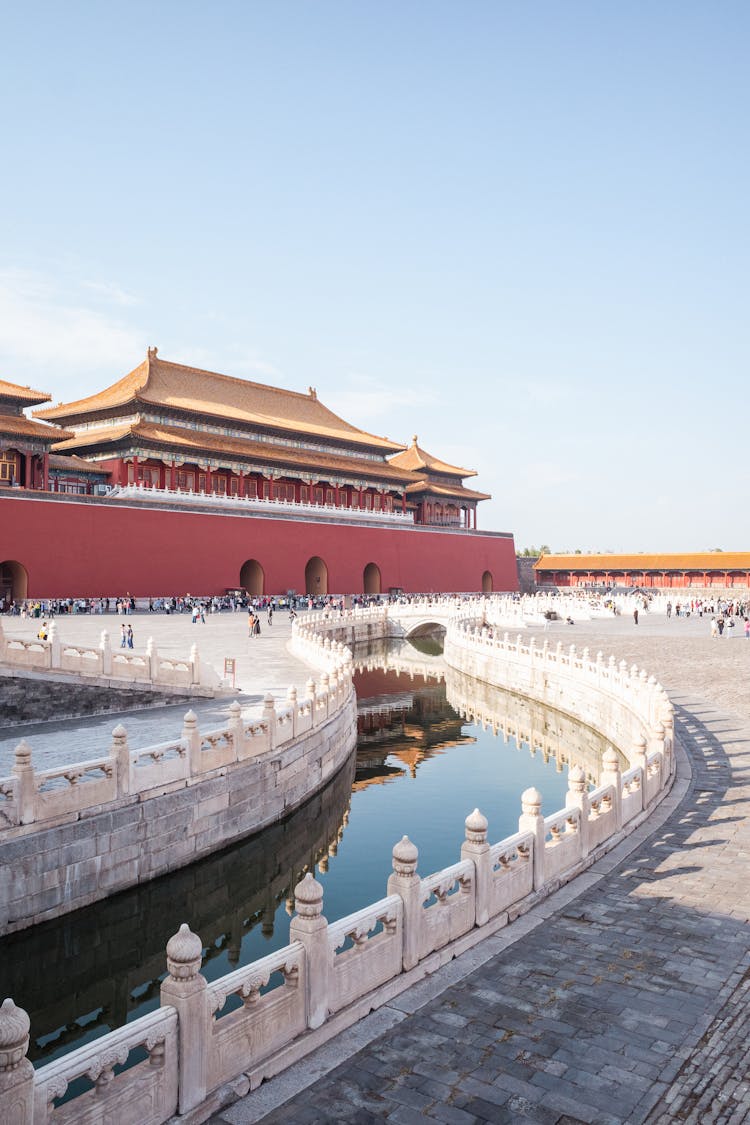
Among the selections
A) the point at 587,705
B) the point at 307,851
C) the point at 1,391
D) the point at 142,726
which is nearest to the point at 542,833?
the point at 307,851

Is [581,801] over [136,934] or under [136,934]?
over

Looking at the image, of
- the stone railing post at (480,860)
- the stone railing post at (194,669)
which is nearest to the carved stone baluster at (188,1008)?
the stone railing post at (480,860)

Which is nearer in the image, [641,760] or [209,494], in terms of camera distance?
[641,760]

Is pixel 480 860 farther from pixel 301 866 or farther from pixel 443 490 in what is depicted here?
pixel 443 490

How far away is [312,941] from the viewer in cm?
459

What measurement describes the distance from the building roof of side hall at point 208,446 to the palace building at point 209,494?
0.30ft

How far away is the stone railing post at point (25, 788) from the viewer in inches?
308

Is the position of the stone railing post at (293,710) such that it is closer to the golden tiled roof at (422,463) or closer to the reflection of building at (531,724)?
the reflection of building at (531,724)

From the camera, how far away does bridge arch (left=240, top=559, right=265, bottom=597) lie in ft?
126

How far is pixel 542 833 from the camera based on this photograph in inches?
Result: 261

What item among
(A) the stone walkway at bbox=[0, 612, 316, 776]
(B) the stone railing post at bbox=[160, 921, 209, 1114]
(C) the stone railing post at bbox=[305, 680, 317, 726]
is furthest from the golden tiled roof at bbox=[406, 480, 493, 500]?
(B) the stone railing post at bbox=[160, 921, 209, 1114]

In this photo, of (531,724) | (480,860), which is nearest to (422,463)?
(531,724)

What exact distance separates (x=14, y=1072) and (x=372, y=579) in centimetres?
4225

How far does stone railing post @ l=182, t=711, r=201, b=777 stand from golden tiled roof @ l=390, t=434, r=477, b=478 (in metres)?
43.4
